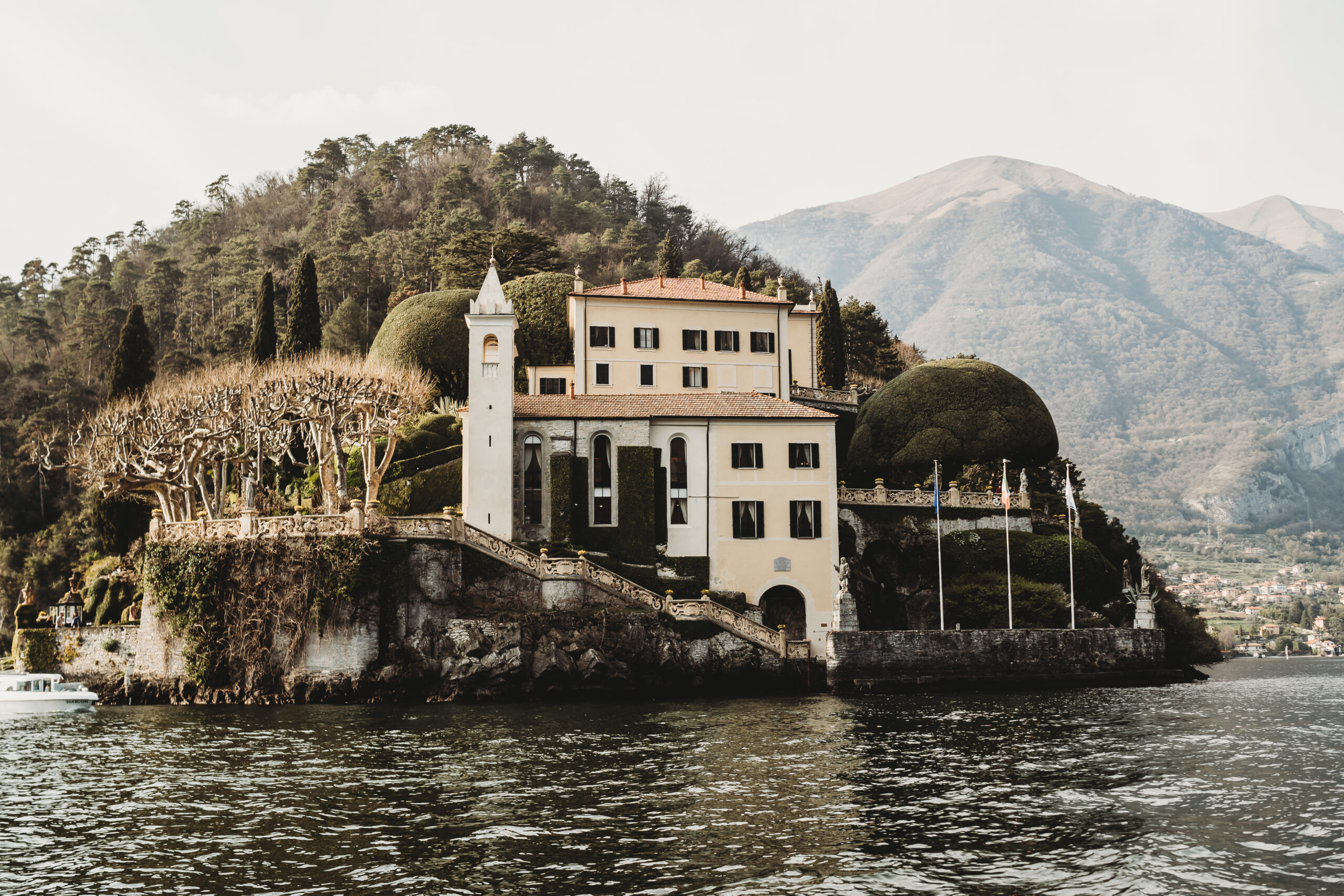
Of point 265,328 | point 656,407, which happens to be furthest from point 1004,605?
point 265,328

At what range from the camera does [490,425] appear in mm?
52031

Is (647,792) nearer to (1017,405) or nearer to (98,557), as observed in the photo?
(1017,405)

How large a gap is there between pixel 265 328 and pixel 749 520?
37479mm

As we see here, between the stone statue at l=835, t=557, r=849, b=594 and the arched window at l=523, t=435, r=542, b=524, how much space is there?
1374cm

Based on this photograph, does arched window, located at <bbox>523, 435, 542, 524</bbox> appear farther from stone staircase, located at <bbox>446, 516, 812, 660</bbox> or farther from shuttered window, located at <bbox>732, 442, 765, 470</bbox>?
shuttered window, located at <bbox>732, 442, 765, 470</bbox>

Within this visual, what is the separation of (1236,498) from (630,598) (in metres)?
155

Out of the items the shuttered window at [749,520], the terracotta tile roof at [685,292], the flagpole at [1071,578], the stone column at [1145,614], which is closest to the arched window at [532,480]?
the shuttered window at [749,520]

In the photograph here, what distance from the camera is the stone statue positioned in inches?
1897

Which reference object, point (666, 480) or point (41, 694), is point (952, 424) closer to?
point (666, 480)

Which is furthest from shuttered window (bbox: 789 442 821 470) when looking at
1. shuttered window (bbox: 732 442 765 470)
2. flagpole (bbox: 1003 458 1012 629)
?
flagpole (bbox: 1003 458 1012 629)

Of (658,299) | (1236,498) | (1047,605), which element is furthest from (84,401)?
(1236,498)

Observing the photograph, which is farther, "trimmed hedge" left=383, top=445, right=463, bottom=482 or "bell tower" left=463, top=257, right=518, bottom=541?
"trimmed hedge" left=383, top=445, right=463, bottom=482

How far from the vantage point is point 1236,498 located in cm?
17562

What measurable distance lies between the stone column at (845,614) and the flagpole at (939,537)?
3983 mm
